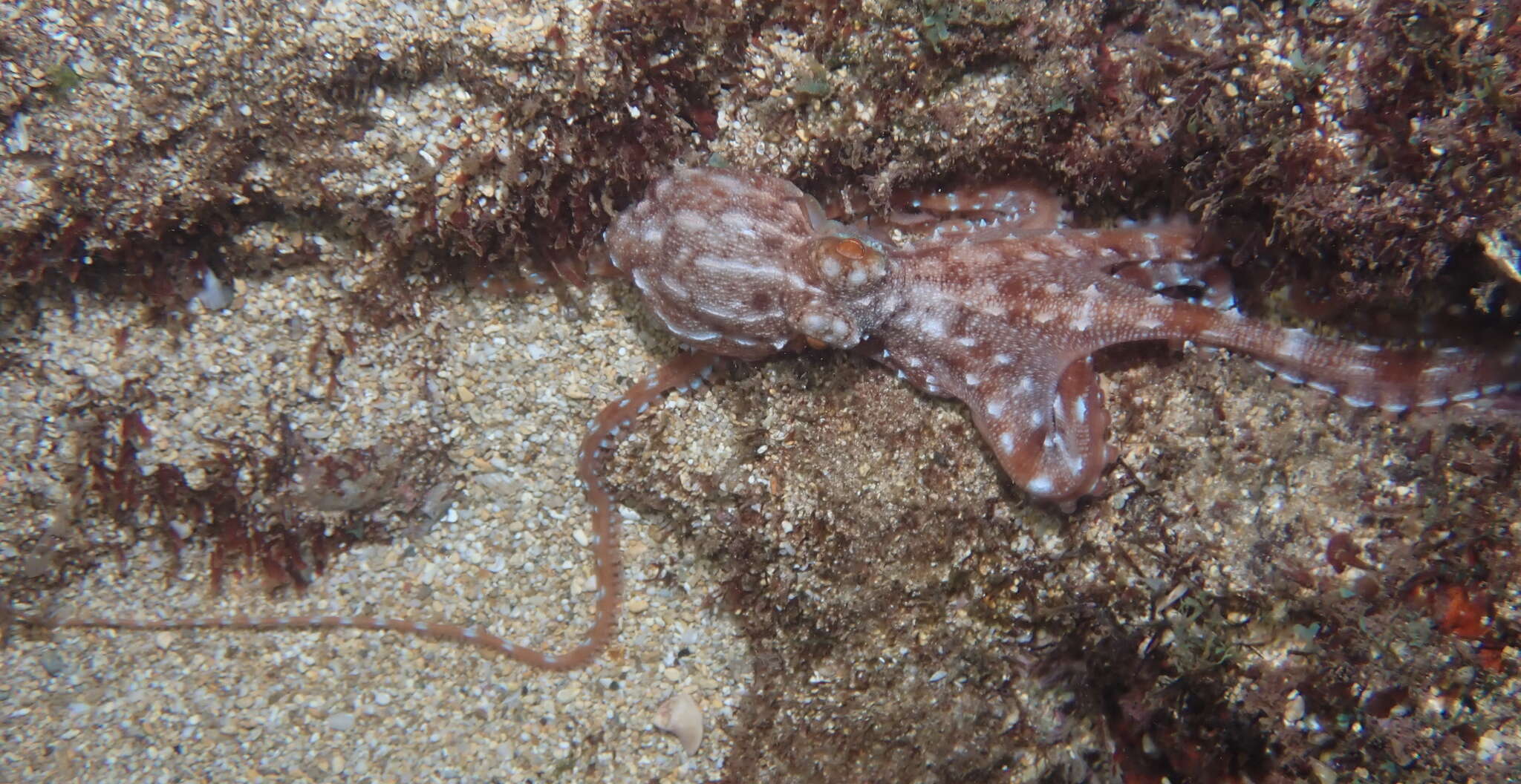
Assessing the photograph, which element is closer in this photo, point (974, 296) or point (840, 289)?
point (840, 289)

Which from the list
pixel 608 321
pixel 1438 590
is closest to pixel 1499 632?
pixel 1438 590

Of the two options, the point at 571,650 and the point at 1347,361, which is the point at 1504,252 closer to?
the point at 1347,361

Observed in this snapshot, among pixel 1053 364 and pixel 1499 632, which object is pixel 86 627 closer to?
pixel 1053 364

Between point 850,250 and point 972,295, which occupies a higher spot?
point 850,250

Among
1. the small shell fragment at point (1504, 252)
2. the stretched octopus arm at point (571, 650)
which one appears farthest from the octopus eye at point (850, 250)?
the small shell fragment at point (1504, 252)

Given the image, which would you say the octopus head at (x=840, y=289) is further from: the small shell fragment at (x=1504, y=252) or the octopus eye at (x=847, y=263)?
the small shell fragment at (x=1504, y=252)

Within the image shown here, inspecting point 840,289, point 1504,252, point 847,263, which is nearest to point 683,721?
point 840,289

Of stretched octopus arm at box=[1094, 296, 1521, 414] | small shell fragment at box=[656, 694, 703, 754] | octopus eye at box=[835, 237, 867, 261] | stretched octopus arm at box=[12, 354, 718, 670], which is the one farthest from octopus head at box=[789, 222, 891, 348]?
small shell fragment at box=[656, 694, 703, 754]

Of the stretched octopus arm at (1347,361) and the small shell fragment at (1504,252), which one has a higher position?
the small shell fragment at (1504,252)

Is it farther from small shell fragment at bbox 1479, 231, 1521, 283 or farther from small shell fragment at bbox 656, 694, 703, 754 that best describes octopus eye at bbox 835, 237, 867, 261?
small shell fragment at bbox 656, 694, 703, 754
